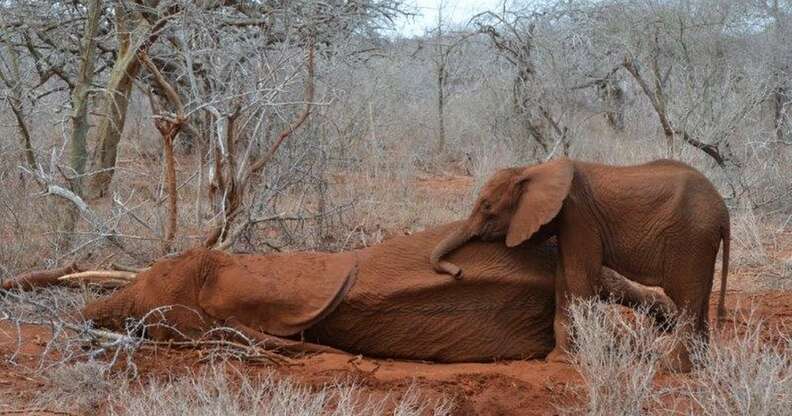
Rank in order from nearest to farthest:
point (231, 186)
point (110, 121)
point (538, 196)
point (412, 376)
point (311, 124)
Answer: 1. point (412, 376)
2. point (538, 196)
3. point (231, 186)
4. point (311, 124)
5. point (110, 121)

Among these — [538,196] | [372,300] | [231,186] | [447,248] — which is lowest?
[372,300]

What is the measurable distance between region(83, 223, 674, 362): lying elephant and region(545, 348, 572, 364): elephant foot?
17cm

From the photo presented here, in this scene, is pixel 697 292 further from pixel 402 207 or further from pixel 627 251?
pixel 402 207

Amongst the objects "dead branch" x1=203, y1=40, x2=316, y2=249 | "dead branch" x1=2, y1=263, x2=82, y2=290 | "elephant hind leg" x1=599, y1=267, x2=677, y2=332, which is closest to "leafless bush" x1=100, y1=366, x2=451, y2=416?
"elephant hind leg" x1=599, y1=267, x2=677, y2=332

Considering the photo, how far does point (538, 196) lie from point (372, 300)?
3.28ft

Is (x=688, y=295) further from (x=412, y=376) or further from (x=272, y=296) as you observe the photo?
Answer: (x=272, y=296)

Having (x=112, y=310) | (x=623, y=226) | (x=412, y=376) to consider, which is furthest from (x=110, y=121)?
(x=623, y=226)

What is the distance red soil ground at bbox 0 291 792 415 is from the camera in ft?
13.9

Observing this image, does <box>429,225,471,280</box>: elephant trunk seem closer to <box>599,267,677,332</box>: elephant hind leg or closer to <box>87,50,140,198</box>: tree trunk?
<box>599,267,677,332</box>: elephant hind leg

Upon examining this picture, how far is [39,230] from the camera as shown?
7.59m


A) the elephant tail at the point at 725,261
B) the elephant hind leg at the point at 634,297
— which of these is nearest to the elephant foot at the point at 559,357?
the elephant hind leg at the point at 634,297

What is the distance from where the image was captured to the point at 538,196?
15.9 ft

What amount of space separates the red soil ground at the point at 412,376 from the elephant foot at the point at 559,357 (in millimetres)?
47

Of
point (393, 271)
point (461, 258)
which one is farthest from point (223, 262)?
point (461, 258)
